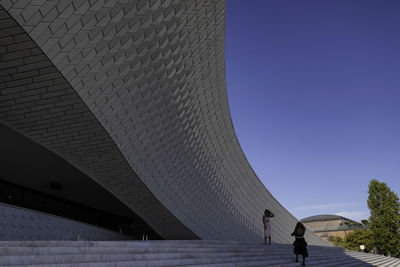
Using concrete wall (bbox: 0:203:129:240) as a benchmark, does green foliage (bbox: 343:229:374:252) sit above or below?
below

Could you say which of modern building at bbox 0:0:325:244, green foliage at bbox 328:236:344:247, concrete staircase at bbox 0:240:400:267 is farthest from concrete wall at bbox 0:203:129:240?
green foliage at bbox 328:236:344:247

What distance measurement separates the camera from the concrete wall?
8336mm

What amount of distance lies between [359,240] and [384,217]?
38.9ft

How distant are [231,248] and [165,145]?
4078 millimetres

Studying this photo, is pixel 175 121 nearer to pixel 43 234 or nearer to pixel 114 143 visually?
pixel 114 143

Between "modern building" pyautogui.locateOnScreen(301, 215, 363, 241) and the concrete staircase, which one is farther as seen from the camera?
"modern building" pyautogui.locateOnScreen(301, 215, 363, 241)

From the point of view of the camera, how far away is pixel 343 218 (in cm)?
6125

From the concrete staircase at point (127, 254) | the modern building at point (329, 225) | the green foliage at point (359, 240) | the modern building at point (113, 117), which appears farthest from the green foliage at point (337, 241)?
the concrete staircase at point (127, 254)

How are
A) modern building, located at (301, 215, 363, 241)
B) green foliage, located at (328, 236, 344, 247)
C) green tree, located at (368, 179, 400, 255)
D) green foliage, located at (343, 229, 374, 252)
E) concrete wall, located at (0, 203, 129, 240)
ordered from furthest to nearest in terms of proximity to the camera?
modern building, located at (301, 215, 363, 241)
green foliage, located at (328, 236, 344, 247)
green foliage, located at (343, 229, 374, 252)
green tree, located at (368, 179, 400, 255)
concrete wall, located at (0, 203, 129, 240)

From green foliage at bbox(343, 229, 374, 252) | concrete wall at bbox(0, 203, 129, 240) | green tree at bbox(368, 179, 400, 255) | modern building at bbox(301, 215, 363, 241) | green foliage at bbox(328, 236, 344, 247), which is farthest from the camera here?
modern building at bbox(301, 215, 363, 241)

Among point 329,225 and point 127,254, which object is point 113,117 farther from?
point 329,225

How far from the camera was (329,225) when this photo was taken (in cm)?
5981

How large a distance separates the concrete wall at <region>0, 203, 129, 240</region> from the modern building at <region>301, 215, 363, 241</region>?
5041 cm

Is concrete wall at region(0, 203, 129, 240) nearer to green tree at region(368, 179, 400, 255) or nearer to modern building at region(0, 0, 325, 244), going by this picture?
modern building at region(0, 0, 325, 244)
